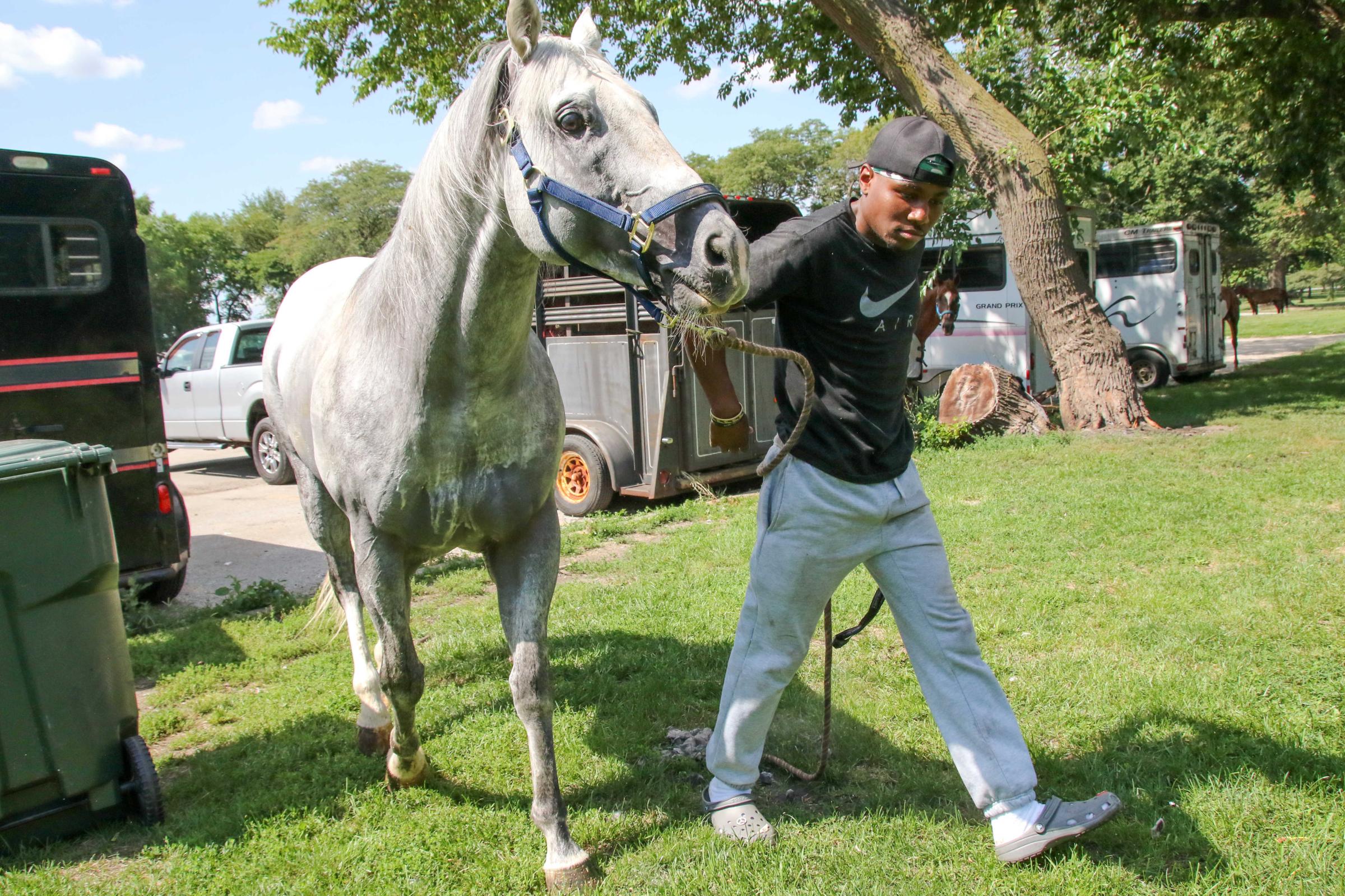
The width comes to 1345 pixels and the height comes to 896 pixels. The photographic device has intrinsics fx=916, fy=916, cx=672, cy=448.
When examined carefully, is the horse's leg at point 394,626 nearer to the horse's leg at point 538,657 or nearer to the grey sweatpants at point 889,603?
the horse's leg at point 538,657

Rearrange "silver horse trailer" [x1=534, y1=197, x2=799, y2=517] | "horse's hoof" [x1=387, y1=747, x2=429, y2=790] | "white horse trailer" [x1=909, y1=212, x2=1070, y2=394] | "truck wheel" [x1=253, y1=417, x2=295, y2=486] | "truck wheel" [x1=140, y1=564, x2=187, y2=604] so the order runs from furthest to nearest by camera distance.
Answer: "white horse trailer" [x1=909, y1=212, x2=1070, y2=394] → "truck wheel" [x1=253, y1=417, x2=295, y2=486] → "silver horse trailer" [x1=534, y1=197, x2=799, y2=517] → "truck wheel" [x1=140, y1=564, x2=187, y2=604] → "horse's hoof" [x1=387, y1=747, x2=429, y2=790]

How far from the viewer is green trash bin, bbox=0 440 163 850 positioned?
119 inches

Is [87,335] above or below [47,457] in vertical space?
above

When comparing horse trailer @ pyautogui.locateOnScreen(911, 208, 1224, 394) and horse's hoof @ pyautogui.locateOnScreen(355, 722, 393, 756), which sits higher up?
horse trailer @ pyautogui.locateOnScreen(911, 208, 1224, 394)

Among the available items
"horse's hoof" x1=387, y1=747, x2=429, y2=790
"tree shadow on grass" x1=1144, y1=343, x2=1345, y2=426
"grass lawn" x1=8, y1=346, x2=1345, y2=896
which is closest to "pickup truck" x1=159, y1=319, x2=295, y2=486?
"grass lawn" x1=8, y1=346, x2=1345, y2=896

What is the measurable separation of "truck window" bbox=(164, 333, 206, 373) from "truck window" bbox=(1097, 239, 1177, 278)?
16159mm

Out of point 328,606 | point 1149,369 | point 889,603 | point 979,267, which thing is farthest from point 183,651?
point 1149,369

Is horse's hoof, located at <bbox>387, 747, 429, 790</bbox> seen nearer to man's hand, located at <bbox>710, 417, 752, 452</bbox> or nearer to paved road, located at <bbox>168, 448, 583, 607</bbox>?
man's hand, located at <bbox>710, 417, 752, 452</bbox>

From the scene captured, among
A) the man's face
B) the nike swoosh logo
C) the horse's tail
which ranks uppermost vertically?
the man's face

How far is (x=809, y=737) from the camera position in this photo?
3.73 metres

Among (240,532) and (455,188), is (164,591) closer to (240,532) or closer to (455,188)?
(240,532)

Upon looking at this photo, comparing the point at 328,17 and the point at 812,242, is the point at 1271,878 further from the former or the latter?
the point at 328,17

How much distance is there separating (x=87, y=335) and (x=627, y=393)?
14.5ft

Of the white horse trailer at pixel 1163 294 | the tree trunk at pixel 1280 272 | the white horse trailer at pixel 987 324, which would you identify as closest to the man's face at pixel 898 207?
the white horse trailer at pixel 987 324
